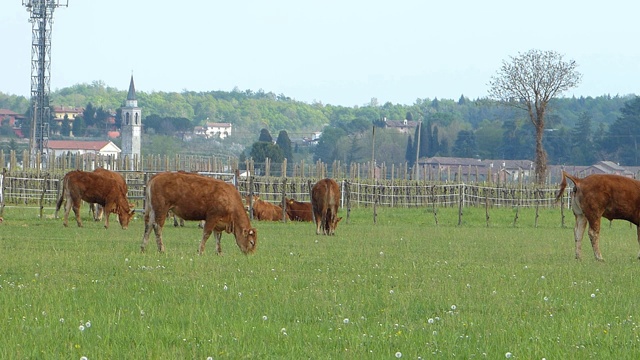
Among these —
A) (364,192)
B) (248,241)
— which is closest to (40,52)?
(364,192)

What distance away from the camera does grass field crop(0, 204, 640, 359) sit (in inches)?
365

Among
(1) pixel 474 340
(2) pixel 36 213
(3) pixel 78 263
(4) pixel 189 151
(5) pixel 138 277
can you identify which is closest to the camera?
(1) pixel 474 340

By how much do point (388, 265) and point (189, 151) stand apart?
509ft

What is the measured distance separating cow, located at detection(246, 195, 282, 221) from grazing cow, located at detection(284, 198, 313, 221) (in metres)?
0.46

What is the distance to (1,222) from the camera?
31.8 m

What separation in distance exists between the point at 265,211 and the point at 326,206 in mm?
9761

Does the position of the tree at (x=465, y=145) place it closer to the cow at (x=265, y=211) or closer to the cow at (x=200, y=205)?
the cow at (x=265, y=211)

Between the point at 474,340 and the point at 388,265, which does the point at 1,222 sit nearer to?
the point at 388,265

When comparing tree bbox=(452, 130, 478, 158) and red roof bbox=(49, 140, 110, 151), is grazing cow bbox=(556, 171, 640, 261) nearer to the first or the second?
red roof bbox=(49, 140, 110, 151)

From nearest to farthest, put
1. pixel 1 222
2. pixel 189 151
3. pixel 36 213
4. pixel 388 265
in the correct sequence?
pixel 388 265
pixel 1 222
pixel 36 213
pixel 189 151

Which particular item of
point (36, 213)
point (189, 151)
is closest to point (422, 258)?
point (36, 213)

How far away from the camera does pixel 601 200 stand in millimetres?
19734

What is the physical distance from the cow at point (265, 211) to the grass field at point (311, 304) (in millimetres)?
18534

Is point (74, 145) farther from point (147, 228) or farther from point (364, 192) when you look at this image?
point (147, 228)
